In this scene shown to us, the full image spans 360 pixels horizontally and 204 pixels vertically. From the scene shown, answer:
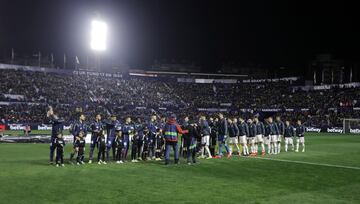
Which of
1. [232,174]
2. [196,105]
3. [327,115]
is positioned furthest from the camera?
[196,105]

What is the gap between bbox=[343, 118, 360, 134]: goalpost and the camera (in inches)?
2445

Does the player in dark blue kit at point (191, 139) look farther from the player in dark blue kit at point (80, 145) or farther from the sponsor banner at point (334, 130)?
the sponsor banner at point (334, 130)

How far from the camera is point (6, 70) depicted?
74.8 metres

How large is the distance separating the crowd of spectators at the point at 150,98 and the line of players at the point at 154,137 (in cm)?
3862

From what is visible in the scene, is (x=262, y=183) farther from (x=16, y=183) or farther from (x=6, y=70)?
(x=6, y=70)

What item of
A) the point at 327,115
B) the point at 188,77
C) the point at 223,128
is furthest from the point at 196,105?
the point at 223,128

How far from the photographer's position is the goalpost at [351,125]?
62100 millimetres

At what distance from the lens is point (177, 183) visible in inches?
533

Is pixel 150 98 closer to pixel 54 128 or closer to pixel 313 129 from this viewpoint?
pixel 313 129

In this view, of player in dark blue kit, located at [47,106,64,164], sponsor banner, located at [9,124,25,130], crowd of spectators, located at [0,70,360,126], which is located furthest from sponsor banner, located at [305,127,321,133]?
player in dark blue kit, located at [47,106,64,164]

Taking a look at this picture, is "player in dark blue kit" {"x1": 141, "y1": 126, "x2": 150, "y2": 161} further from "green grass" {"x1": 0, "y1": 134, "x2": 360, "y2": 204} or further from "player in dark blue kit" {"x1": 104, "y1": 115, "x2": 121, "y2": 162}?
"player in dark blue kit" {"x1": 104, "y1": 115, "x2": 121, "y2": 162}

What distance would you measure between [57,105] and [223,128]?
49925mm

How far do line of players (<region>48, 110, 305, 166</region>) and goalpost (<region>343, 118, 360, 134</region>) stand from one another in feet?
134

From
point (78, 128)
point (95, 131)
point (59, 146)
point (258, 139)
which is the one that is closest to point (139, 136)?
point (95, 131)
